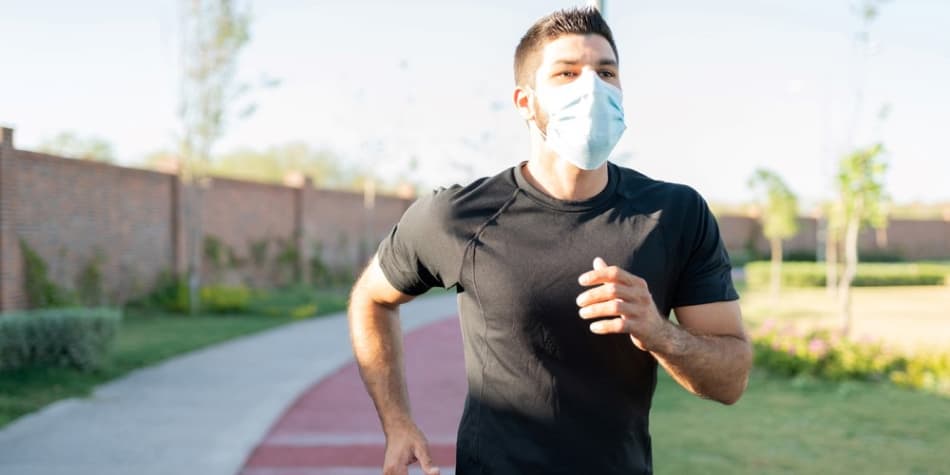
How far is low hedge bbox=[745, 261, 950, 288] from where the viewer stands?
103ft

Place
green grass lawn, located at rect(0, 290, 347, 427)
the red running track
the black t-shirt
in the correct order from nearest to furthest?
the black t-shirt < the red running track < green grass lawn, located at rect(0, 290, 347, 427)

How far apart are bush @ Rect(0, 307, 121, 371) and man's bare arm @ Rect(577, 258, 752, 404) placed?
27.2ft

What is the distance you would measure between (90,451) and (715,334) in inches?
223

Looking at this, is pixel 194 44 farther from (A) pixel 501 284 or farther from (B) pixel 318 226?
(A) pixel 501 284

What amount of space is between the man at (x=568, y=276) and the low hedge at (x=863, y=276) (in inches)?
1187

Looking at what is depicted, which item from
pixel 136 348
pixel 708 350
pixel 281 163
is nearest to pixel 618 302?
pixel 708 350

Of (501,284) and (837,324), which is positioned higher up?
(501,284)

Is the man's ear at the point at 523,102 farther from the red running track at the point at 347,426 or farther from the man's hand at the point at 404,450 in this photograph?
the red running track at the point at 347,426

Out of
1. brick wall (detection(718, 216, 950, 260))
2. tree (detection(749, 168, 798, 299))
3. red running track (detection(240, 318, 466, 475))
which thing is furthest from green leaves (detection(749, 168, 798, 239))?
brick wall (detection(718, 216, 950, 260))

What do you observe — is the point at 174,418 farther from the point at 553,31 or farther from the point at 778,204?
the point at 778,204

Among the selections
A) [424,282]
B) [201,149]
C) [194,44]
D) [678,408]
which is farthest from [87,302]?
[424,282]

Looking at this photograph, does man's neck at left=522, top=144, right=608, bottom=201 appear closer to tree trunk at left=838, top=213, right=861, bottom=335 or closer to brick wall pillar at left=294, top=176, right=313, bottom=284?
tree trunk at left=838, top=213, right=861, bottom=335

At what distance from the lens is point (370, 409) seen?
848 centimetres

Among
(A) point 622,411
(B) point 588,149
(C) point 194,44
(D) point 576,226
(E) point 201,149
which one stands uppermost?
(C) point 194,44
